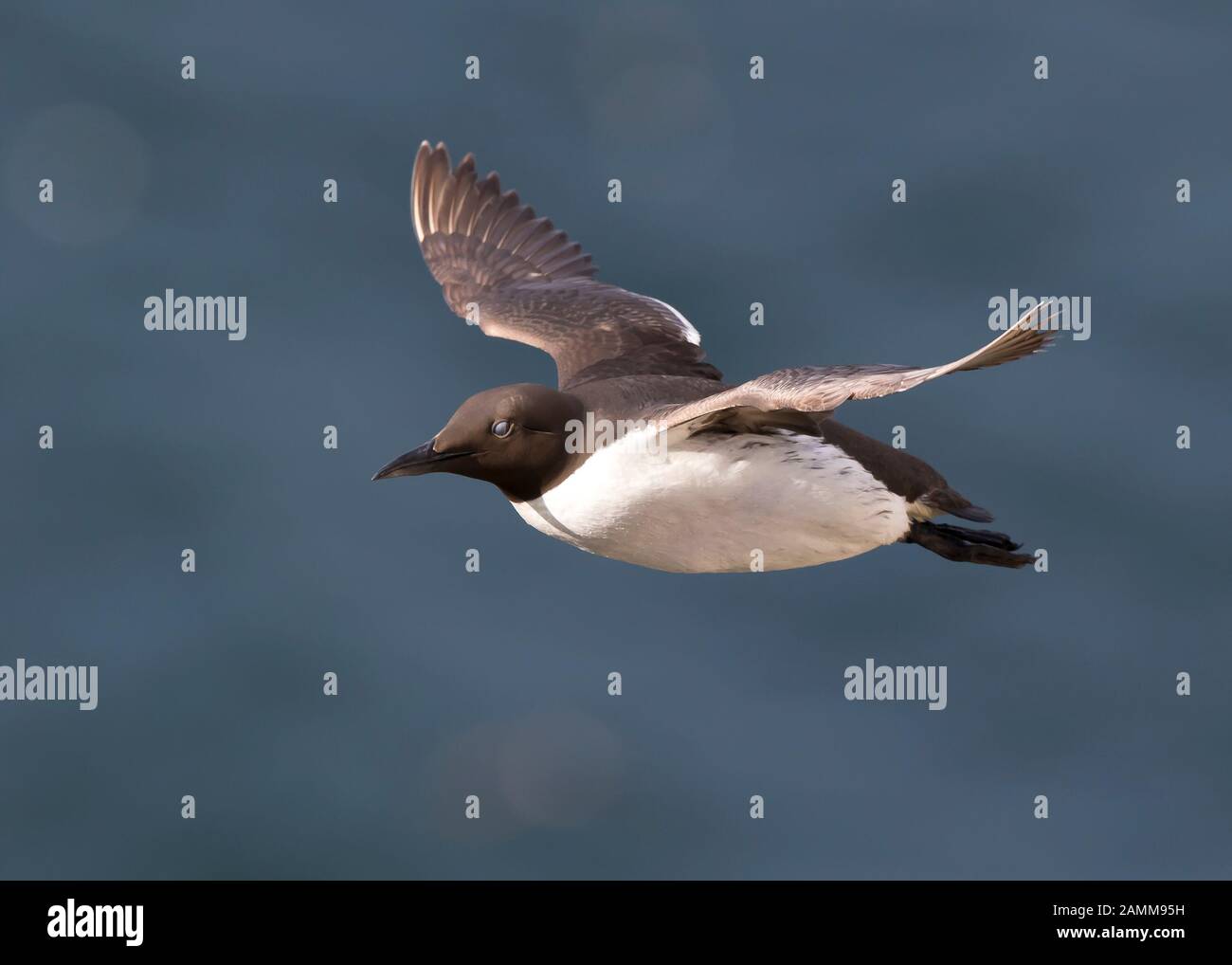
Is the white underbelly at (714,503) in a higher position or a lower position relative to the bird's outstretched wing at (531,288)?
lower

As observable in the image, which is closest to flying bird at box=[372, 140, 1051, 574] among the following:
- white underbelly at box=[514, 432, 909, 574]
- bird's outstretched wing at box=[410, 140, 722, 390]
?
white underbelly at box=[514, 432, 909, 574]

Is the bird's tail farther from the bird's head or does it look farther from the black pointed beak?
the black pointed beak

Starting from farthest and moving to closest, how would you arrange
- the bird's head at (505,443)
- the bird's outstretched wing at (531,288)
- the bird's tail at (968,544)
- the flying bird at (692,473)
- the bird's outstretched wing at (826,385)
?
the bird's outstretched wing at (531,288)
the bird's tail at (968,544)
the bird's head at (505,443)
the flying bird at (692,473)
the bird's outstretched wing at (826,385)

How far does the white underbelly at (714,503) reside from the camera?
11555mm

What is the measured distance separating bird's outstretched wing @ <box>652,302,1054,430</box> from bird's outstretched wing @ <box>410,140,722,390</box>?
2.22 m

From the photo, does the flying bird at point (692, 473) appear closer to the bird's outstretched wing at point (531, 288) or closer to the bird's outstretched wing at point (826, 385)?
the bird's outstretched wing at point (826, 385)

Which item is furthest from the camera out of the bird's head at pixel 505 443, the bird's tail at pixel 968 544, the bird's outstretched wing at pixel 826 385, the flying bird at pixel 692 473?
the bird's tail at pixel 968 544

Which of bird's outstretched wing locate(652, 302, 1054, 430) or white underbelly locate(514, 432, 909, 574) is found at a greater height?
bird's outstretched wing locate(652, 302, 1054, 430)

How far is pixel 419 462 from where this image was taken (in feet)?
38.2

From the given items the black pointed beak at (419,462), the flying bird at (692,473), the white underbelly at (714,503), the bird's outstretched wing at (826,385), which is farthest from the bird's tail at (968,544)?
the black pointed beak at (419,462)

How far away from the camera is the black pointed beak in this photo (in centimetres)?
1161

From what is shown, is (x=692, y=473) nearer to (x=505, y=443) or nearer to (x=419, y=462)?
(x=505, y=443)

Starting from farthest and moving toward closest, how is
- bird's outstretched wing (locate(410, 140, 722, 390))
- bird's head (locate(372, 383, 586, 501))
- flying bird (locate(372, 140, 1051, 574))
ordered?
bird's outstretched wing (locate(410, 140, 722, 390)) → bird's head (locate(372, 383, 586, 501)) → flying bird (locate(372, 140, 1051, 574))

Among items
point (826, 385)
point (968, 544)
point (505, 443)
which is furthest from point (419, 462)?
point (968, 544)
